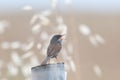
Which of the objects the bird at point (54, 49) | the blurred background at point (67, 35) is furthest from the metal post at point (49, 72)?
the blurred background at point (67, 35)

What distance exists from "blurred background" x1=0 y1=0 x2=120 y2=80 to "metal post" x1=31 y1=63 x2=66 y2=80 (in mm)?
180

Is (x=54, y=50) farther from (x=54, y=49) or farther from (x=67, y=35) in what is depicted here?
(x=67, y=35)

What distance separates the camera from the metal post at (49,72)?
0.74m

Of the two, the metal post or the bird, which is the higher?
the bird

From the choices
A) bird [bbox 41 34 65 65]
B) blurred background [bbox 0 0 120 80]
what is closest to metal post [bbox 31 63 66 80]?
bird [bbox 41 34 65 65]

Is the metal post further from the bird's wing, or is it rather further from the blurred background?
the blurred background

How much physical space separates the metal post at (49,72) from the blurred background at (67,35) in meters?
0.18

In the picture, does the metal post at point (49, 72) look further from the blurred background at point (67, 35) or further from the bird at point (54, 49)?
the blurred background at point (67, 35)

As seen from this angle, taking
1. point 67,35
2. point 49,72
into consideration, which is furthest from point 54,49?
point 67,35

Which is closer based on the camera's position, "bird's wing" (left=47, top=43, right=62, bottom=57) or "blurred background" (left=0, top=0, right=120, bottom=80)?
"bird's wing" (left=47, top=43, right=62, bottom=57)

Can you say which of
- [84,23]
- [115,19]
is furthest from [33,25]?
[115,19]

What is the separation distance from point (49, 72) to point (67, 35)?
36 cm

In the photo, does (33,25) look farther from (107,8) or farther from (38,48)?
(107,8)

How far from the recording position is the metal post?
74 cm
